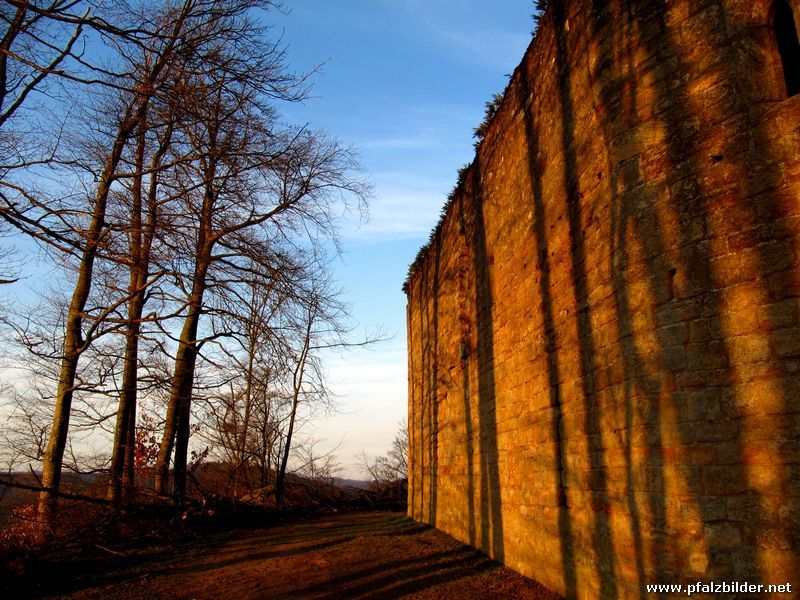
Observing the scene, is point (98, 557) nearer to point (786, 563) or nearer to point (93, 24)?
point (93, 24)

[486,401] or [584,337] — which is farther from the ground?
[584,337]

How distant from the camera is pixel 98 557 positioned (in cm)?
870

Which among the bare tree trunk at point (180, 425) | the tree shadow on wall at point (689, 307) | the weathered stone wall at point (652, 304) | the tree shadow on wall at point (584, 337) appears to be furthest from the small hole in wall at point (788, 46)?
the bare tree trunk at point (180, 425)

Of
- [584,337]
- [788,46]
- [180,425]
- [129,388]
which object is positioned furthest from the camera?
[180,425]

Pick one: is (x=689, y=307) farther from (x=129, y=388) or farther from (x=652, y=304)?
(x=129, y=388)

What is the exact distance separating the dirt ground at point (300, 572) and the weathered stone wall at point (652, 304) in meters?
0.68

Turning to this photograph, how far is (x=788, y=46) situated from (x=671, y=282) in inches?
75.6

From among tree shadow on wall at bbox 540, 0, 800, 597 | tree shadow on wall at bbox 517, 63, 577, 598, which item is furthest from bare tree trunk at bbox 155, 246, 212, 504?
tree shadow on wall at bbox 540, 0, 800, 597

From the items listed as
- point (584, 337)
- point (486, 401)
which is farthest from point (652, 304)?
point (486, 401)

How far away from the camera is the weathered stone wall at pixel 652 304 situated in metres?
3.61

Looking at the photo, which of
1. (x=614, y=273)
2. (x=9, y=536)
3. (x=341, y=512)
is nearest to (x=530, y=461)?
(x=614, y=273)

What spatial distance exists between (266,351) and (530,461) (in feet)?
16.1

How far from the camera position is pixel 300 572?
7336 mm

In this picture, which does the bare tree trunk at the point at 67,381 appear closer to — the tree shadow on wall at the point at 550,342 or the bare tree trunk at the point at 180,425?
the bare tree trunk at the point at 180,425
